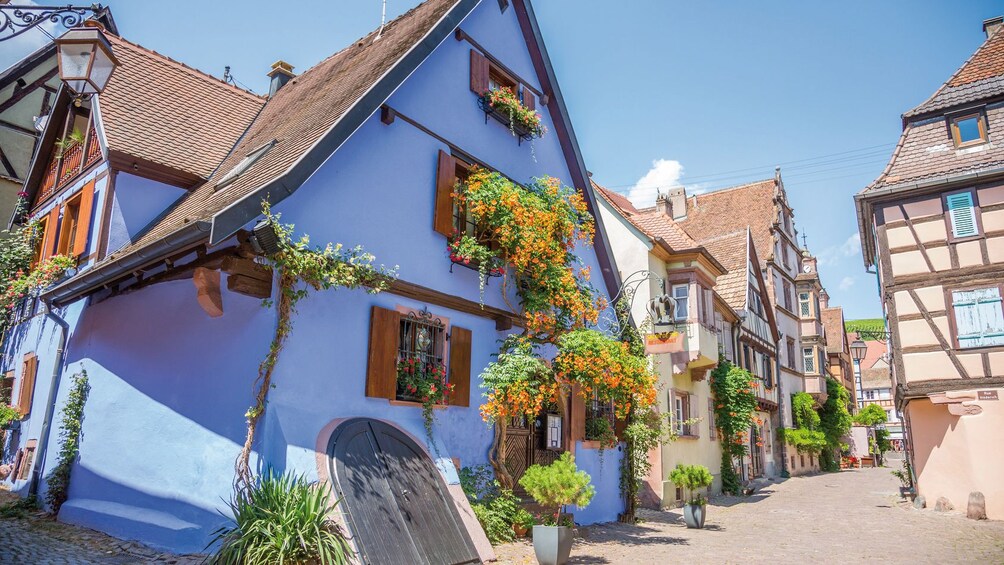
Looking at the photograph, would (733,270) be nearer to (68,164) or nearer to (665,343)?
(665,343)

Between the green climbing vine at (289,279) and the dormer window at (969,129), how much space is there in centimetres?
1545

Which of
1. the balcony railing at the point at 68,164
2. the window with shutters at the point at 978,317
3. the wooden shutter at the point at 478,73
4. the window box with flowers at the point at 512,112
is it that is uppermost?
the wooden shutter at the point at 478,73

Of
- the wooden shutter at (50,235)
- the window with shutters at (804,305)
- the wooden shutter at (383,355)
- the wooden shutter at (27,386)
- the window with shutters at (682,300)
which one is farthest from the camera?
the window with shutters at (804,305)

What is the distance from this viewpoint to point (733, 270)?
2419 centimetres

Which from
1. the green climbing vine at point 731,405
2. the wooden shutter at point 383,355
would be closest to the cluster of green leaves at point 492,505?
the wooden shutter at point 383,355

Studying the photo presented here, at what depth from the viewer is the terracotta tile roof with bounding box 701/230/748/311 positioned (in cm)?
2355

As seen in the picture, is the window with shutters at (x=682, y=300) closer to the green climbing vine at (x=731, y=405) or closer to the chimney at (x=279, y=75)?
the green climbing vine at (x=731, y=405)

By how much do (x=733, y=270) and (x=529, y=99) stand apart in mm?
13791

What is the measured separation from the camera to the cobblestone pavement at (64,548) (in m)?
7.38

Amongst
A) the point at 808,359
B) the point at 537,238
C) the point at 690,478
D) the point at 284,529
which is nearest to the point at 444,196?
the point at 537,238

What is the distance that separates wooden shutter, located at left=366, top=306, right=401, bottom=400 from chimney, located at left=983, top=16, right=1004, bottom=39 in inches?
743

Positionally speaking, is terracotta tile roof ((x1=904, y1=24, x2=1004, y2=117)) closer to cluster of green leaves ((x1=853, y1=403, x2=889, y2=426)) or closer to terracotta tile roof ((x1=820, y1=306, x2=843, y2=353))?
cluster of green leaves ((x1=853, y1=403, x2=889, y2=426))

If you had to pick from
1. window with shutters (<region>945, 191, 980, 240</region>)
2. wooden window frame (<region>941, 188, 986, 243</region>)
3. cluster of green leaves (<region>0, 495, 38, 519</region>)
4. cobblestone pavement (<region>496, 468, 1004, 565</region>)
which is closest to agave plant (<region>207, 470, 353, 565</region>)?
cobblestone pavement (<region>496, 468, 1004, 565</region>)

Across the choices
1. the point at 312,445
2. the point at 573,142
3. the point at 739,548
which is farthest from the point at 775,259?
the point at 312,445
